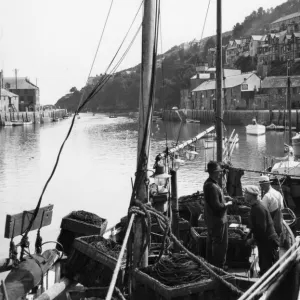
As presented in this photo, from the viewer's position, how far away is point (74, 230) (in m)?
10.0

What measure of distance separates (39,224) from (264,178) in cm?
435

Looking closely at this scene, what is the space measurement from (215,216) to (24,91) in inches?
5393

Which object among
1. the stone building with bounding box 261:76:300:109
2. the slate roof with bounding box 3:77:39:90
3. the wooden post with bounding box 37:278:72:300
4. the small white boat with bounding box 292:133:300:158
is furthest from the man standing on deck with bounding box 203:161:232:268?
the slate roof with bounding box 3:77:39:90

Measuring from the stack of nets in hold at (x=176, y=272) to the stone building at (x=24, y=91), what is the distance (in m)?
134

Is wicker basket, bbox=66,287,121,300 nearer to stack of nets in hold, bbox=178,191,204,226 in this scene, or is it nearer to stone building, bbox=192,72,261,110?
stack of nets in hold, bbox=178,191,204,226

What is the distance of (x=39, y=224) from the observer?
30.7 ft

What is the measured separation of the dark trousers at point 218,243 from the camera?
7.21 m

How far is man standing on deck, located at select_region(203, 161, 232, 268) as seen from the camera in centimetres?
704

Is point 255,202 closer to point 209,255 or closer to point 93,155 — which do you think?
point 209,255

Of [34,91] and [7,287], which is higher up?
[34,91]

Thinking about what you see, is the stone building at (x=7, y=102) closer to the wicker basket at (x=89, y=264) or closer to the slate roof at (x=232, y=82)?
the slate roof at (x=232, y=82)

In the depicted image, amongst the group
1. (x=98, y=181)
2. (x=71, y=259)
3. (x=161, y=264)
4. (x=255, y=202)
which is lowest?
(x=98, y=181)

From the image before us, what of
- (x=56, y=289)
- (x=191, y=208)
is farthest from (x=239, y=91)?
(x=56, y=289)

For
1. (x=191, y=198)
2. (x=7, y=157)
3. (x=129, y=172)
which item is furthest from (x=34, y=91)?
(x=191, y=198)
